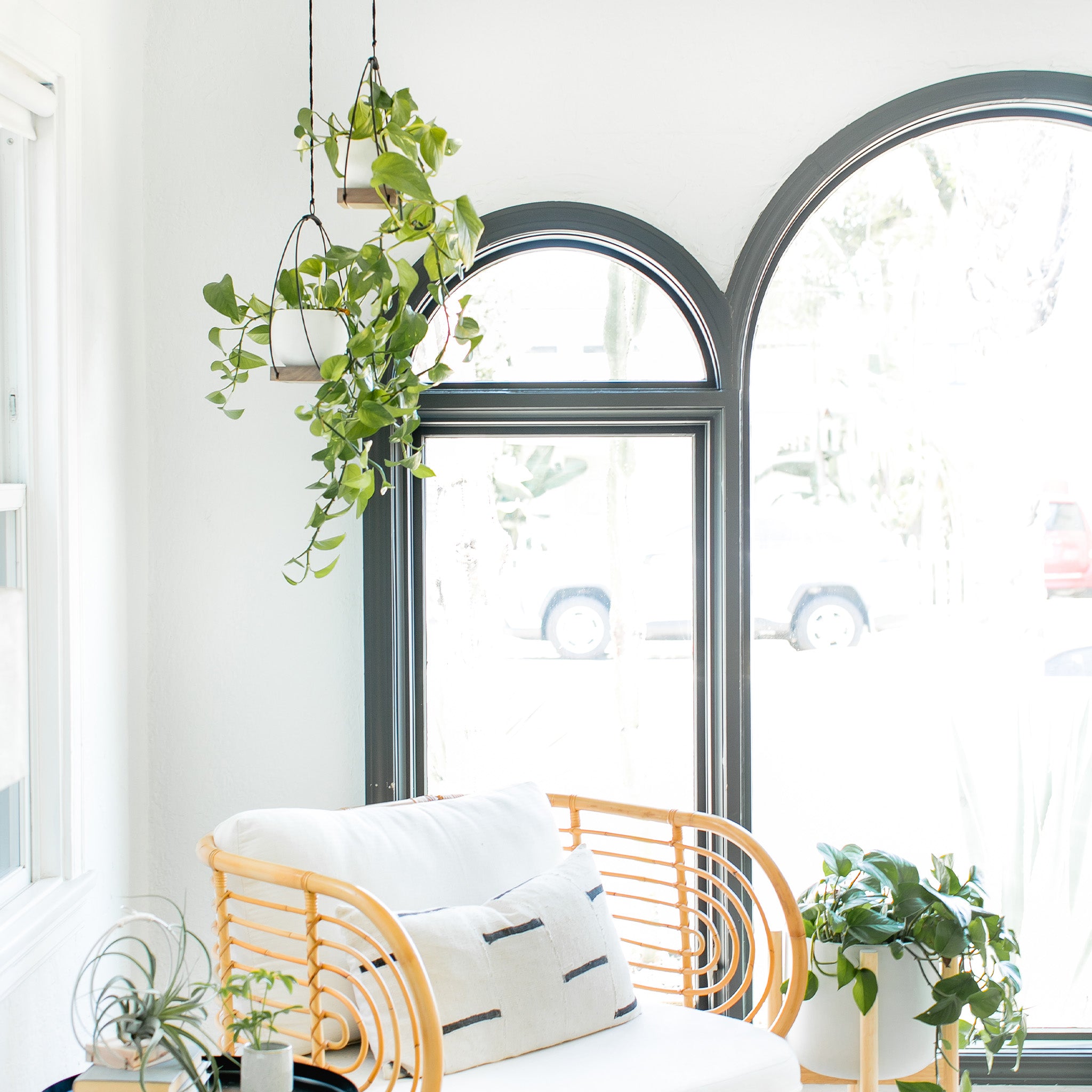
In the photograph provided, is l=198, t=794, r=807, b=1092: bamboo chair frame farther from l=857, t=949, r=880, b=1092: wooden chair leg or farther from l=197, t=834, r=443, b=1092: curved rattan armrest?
l=857, t=949, r=880, b=1092: wooden chair leg

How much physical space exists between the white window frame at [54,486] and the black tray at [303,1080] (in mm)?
601

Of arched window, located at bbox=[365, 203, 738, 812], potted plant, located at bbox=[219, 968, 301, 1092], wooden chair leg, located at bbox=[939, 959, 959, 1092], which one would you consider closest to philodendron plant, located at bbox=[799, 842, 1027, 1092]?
wooden chair leg, located at bbox=[939, 959, 959, 1092]

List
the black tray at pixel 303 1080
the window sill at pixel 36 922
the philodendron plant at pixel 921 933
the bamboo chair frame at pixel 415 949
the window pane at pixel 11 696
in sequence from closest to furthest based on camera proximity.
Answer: the black tray at pixel 303 1080
the bamboo chair frame at pixel 415 949
the window sill at pixel 36 922
the window pane at pixel 11 696
the philodendron plant at pixel 921 933

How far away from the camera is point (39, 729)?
199cm

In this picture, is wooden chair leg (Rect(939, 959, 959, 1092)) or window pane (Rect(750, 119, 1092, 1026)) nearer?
wooden chair leg (Rect(939, 959, 959, 1092))

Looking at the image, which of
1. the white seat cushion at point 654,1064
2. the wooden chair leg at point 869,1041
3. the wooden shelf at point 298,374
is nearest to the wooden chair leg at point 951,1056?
the wooden chair leg at point 869,1041

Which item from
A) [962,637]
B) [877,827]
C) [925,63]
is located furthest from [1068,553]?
[925,63]

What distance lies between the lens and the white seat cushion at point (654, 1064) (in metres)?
1.59

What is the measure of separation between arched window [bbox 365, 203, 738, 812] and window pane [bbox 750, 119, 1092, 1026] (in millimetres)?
163

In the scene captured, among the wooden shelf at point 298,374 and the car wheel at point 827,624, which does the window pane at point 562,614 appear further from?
the wooden shelf at point 298,374

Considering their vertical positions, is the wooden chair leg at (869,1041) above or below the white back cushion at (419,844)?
below

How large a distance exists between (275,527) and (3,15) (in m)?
1.10

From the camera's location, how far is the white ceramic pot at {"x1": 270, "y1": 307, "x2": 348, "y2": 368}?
199cm

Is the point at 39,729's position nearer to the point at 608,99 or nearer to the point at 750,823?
the point at 750,823
